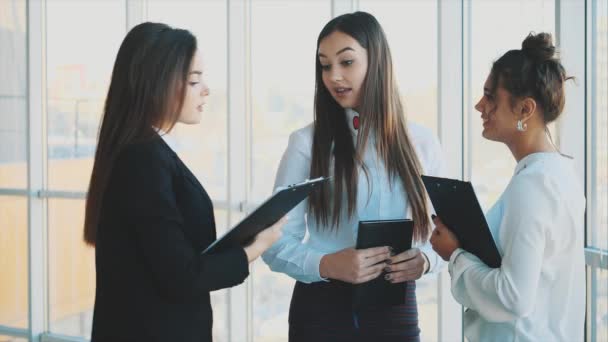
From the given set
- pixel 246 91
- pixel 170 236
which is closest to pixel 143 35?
pixel 170 236

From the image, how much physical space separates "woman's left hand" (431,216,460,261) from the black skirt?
1.18 ft

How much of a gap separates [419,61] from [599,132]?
1.16m

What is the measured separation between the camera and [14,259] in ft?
A: 18.4

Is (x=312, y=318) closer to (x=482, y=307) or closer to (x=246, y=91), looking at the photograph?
(x=482, y=307)

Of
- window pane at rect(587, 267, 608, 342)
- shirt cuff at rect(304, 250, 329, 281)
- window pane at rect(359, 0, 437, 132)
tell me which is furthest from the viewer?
window pane at rect(359, 0, 437, 132)

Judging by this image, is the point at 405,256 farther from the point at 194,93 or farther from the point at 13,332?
the point at 13,332

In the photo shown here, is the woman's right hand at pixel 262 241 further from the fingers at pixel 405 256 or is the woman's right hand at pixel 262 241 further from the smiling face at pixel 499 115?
the smiling face at pixel 499 115

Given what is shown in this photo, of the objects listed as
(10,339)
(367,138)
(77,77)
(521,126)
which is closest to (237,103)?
(77,77)

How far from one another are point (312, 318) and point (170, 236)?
2.49ft

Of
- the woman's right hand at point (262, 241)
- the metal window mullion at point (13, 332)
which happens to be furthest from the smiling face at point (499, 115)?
the metal window mullion at point (13, 332)

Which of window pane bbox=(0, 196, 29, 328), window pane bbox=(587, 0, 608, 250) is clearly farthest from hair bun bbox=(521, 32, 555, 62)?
window pane bbox=(0, 196, 29, 328)

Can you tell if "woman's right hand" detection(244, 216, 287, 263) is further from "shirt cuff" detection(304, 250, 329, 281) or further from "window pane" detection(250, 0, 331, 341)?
"window pane" detection(250, 0, 331, 341)

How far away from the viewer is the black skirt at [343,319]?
2.21 meters

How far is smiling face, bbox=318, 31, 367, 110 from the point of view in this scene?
2.22 metres
